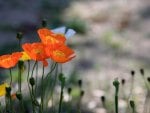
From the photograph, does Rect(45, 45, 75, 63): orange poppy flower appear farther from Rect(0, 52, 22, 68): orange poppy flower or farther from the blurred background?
the blurred background

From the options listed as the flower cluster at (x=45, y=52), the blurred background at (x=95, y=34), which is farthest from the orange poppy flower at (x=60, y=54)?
the blurred background at (x=95, y=34)

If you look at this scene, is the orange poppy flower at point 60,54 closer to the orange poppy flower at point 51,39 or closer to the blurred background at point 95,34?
the orange poppy flower at point 51,39

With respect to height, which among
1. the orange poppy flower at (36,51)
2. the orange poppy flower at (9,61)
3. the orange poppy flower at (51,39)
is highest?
the orange poppy flower at (51,39)

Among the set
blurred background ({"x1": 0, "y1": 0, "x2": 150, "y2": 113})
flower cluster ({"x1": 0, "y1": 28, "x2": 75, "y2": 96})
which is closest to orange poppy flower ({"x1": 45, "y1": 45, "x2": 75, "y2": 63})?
flower cluster ({"x1": 0, "y1": 28, "x2": 75, "y2": 96})

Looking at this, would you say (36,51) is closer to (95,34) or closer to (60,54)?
(60,54)

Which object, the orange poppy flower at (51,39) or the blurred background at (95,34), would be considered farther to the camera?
the blurred background at (95,34)

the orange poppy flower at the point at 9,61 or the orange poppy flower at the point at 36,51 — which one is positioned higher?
the orange poppy flower at the point at 36,51

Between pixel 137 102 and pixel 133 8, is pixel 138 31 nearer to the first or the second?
pixel 133 8
